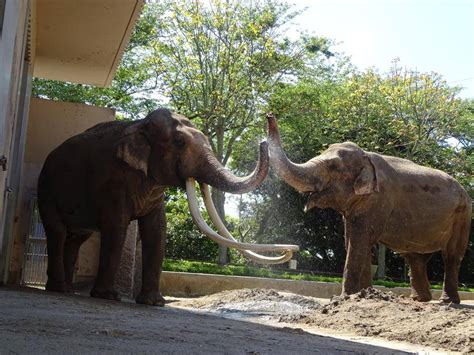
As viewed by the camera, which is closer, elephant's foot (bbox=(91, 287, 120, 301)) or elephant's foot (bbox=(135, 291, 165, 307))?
elephant's foot (bbox=(91, 287, 120, 301))

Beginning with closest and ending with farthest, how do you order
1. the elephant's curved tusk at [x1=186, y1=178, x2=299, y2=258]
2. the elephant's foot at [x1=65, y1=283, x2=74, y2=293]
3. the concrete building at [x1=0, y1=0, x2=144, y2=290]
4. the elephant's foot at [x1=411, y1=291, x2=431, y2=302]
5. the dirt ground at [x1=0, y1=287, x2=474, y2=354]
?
the dirt ground at [x1=0, y1=287, x2=474, y2=354]
the elephant's curved tusk at [x1=186, y1=178, x2=299, y2=258]
the elephant's foot at [x1=65, y1=283, x2=74, y2=293]
the concrete building at [x1=0, y1=0, x2=144, y2=290]
the elephant's foot at [x1=411, y1=291, x2=431, y2=302]

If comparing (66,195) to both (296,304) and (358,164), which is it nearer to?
(296,304)

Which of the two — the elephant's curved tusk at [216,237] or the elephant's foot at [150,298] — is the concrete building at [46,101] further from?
the elephant's curved tusk at [216,237]

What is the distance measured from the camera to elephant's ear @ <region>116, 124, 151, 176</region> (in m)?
9.83

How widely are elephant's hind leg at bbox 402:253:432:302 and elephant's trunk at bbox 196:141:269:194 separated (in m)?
5.24

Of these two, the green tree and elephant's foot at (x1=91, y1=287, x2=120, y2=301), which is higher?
the green tree

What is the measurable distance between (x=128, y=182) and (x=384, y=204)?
421 cm

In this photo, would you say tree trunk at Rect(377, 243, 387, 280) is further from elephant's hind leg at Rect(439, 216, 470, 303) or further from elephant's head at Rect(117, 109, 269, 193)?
elephant's head at Rect(117, 109, 269, 193)

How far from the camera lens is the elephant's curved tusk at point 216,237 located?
8.19 meters

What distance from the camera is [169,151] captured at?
9.86 m

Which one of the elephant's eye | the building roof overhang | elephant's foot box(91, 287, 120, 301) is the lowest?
elephant's foot box(91, 287, 120, 301)

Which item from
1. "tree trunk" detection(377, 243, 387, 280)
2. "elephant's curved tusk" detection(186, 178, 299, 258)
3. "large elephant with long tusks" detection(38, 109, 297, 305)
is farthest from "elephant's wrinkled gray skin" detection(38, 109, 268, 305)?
"tree trunk" detection(377, 243, 387, 280)

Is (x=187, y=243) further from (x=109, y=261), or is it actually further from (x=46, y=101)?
(x=109, y=261)

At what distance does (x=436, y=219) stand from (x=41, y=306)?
7.95 meters
